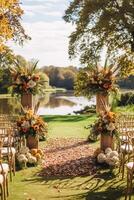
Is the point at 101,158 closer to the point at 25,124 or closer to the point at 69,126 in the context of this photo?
the point at 25,124

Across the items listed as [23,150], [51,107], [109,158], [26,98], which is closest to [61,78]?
[51,107]

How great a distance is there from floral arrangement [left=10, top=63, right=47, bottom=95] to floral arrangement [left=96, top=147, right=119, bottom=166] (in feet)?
21.7

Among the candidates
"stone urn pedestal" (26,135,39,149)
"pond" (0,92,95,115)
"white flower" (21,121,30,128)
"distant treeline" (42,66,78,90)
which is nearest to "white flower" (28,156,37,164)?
"white flower" (21,121,30,128)

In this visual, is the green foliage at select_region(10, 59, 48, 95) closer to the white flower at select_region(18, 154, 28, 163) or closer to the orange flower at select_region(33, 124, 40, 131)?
the orange flower at select_region(33, 124, 40, 131)

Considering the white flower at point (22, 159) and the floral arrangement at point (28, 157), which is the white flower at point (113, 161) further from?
the white flower at point (22, 159)

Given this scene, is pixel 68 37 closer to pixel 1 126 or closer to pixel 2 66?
pixel 2 66

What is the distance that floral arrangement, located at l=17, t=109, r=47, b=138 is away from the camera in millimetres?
12219

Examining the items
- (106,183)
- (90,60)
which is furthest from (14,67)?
(90,60)

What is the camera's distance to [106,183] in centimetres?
1006

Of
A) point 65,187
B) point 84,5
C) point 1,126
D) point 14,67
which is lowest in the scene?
point 65,187

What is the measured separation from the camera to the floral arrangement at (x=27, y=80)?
1770 centimetres

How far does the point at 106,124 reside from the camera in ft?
38.8

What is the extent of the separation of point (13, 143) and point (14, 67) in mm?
7224

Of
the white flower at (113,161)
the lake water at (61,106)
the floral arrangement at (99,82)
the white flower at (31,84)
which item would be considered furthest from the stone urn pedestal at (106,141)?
the lake water at (61,106)
